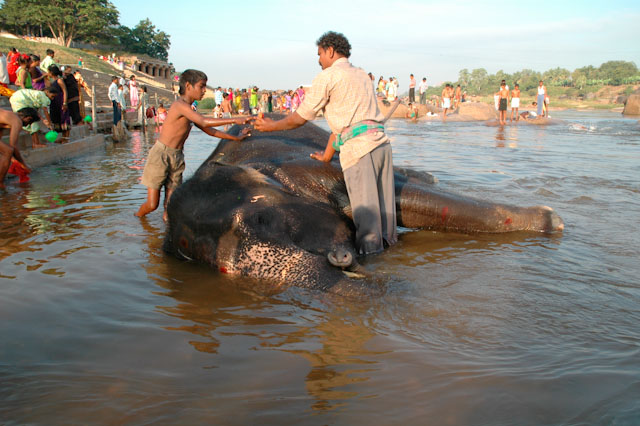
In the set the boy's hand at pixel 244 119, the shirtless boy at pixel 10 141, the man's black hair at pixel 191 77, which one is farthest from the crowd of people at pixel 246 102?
the boy's hand at pixel 244 119

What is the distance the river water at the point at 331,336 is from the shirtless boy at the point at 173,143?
0.68 metres

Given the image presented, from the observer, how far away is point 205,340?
9.00 ft

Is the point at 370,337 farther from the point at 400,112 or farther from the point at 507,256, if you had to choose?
the point at 400,112

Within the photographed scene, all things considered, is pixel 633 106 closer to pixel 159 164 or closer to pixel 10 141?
pixel 159 164

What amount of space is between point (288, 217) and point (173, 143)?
2.53 meters

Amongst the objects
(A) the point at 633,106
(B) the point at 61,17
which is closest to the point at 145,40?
(B) the point at 61,17

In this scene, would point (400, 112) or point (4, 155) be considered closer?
point (4, 155)

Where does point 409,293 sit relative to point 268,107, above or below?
below

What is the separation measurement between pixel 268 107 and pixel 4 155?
89.0ft

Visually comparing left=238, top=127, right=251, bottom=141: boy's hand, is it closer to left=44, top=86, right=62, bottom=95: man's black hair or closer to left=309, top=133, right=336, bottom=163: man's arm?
left=309, top=133, right=336, bottom=163: man's arm

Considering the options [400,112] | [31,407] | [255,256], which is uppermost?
[400,112]

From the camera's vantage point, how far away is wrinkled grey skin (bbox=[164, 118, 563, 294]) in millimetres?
3270

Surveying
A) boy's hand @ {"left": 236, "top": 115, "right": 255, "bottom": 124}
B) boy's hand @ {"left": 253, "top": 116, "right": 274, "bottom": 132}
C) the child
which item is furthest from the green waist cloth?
the child

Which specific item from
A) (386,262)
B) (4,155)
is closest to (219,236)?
(386,262)
